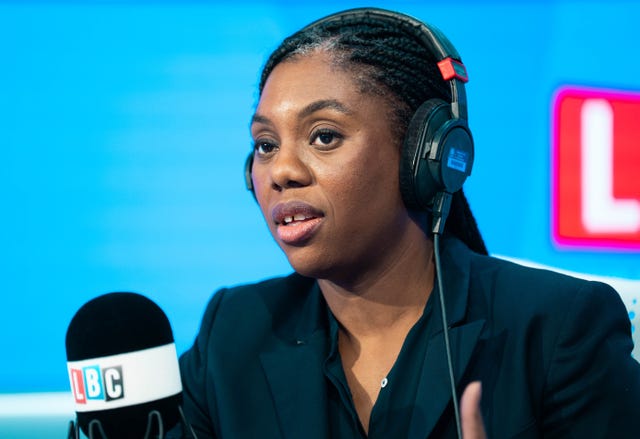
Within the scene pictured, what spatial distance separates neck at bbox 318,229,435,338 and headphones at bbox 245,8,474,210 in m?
0.11

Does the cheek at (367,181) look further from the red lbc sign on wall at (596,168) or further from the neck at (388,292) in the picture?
the red lbc sign on wall at (596,168)

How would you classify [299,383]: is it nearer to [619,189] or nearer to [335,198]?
[335,198]

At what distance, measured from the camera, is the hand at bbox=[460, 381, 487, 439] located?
84 cm

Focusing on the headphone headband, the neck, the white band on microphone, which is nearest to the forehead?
the headphone headband

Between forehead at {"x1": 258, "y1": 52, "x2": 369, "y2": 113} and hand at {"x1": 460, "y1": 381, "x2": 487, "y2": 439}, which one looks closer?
hand at {"x1": 460, "y1": 381, "x2": 487, "y2": 439}

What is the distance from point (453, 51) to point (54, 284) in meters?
1.06

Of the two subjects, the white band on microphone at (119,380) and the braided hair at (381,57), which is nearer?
the white band on microphone at (119,380)

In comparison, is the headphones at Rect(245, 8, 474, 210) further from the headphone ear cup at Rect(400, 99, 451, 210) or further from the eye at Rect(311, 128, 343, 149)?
the eye at Rect(311, 128, 343, 149)

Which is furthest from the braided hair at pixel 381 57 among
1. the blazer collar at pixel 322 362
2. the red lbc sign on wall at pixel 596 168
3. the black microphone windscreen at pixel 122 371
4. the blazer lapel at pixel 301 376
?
the red lbc sign on wall at pixel 596 168

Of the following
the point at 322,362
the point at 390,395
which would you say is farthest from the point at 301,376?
the point at 390,395

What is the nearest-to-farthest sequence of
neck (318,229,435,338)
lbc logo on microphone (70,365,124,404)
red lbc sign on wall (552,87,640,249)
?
lbc logo on microphone (70,365,124,404) < neck (318,229,435,338) < red lbc sign on wall (552,87,640,249)

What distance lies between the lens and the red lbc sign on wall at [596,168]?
1966mm

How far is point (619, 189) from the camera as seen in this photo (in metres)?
2.03

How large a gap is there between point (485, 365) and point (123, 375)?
590mm
